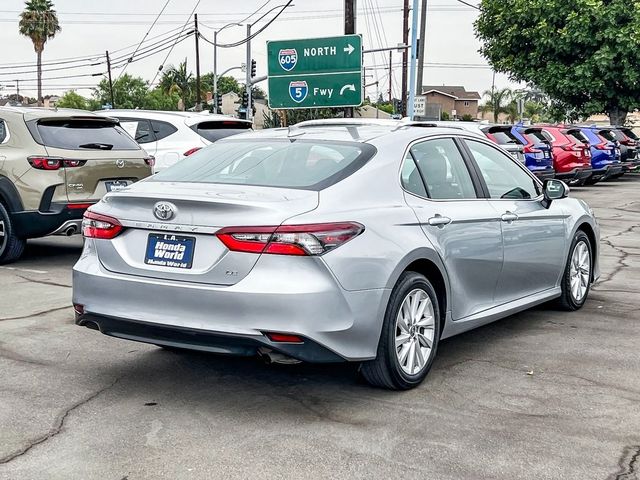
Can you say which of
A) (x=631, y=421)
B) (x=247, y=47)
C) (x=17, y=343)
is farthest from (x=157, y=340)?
(x=247, y=47)

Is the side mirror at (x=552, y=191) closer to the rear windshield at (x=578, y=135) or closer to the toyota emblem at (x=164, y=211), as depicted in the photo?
the toyota emblem at (x=164, y=211)

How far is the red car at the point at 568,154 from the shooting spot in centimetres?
2220

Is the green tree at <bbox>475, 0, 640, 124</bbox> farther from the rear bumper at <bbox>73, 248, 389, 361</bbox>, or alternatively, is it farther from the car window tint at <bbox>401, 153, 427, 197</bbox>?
the rear bumper at <bbox>73, 248, 389, 361</bbox>

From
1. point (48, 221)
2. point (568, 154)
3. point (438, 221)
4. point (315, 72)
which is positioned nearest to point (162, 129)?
point (48, 221)

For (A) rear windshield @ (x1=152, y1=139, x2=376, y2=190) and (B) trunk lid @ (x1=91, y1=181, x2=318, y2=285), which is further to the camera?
(A) rear windshield @ (x1=152, y1=139, x2=376, y2=190)

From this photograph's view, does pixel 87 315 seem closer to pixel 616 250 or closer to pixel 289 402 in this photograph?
pixel 289 402

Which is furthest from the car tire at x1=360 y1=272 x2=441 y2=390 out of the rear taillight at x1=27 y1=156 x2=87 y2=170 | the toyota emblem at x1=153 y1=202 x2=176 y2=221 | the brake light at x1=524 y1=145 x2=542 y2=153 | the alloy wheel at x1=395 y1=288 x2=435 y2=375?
the brake light at x1=524 y1=145 x2=542 y2=153

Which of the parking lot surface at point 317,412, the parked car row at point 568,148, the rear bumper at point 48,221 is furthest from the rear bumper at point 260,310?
the parked car row at point 568,148

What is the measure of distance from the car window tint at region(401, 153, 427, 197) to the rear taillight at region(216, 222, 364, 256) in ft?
3.16

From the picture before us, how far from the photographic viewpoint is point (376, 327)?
473 cm

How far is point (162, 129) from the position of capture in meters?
13.0

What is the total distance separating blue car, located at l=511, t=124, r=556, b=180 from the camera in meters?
20.2

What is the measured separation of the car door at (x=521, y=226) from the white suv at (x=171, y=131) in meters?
6.82

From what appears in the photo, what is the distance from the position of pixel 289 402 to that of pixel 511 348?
201 centimetres
